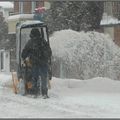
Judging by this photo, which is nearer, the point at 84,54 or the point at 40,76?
the point at 40,76

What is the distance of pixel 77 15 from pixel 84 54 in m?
11.2

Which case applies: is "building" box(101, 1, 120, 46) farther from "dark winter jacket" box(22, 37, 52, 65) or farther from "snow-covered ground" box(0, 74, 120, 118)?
"dark winter jacket" box(22, 37, 52, 65)

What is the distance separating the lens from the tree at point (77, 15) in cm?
3122

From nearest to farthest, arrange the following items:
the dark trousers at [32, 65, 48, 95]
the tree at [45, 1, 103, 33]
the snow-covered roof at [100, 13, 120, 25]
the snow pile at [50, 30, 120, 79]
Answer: the dark trousers at [32, 65, 48, 95] < the snow pile at [50, 30, 120, 79] < the snow-covered roof at [100, 13, 120, 25] < the tree at [45, 1, 103, 33]

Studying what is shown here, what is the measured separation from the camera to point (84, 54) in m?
20.4

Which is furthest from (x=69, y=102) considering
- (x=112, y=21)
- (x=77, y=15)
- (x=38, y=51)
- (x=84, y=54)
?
(x=77, y=15)

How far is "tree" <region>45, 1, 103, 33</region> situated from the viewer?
102ft

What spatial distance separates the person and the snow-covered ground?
54 cm

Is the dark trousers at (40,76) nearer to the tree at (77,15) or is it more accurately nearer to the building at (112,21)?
the building at (112,21)

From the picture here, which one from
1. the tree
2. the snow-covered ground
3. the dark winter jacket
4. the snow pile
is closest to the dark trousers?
the dark winter jacket

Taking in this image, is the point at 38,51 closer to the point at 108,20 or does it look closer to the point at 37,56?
the point at 37,56

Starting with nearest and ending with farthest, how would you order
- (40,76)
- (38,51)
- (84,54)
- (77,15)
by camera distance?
(40,76) → (38,51) → (84,54) → (77,15)

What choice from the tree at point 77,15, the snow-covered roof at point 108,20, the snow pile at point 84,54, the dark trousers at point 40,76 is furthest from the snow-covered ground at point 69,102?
the tree at point 77,15

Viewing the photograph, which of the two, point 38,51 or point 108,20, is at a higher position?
point 38,51
